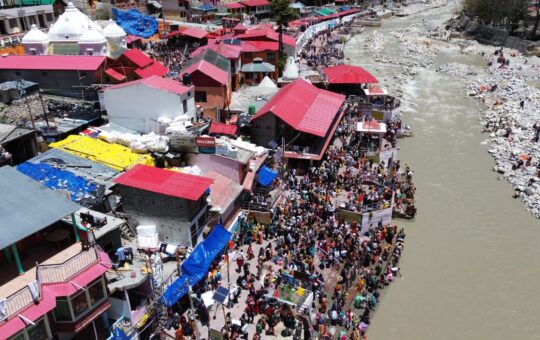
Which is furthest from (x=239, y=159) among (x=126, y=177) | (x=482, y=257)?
(x=482, y=257)

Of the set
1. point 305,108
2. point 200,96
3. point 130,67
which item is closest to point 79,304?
point 200,96

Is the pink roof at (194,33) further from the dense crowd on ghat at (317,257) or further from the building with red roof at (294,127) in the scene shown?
the dense crowd on ghat at (317,257)

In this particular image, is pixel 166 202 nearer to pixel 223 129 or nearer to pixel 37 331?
pixel 37 331

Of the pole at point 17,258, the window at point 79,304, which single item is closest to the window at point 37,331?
the window at point 79,304

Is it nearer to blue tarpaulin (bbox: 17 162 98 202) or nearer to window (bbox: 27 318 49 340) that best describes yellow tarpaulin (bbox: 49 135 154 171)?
blue tarpaulin (bbox: 17 162 98 202)

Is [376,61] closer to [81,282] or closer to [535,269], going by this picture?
[535,269]

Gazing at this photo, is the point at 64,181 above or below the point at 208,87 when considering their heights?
below
